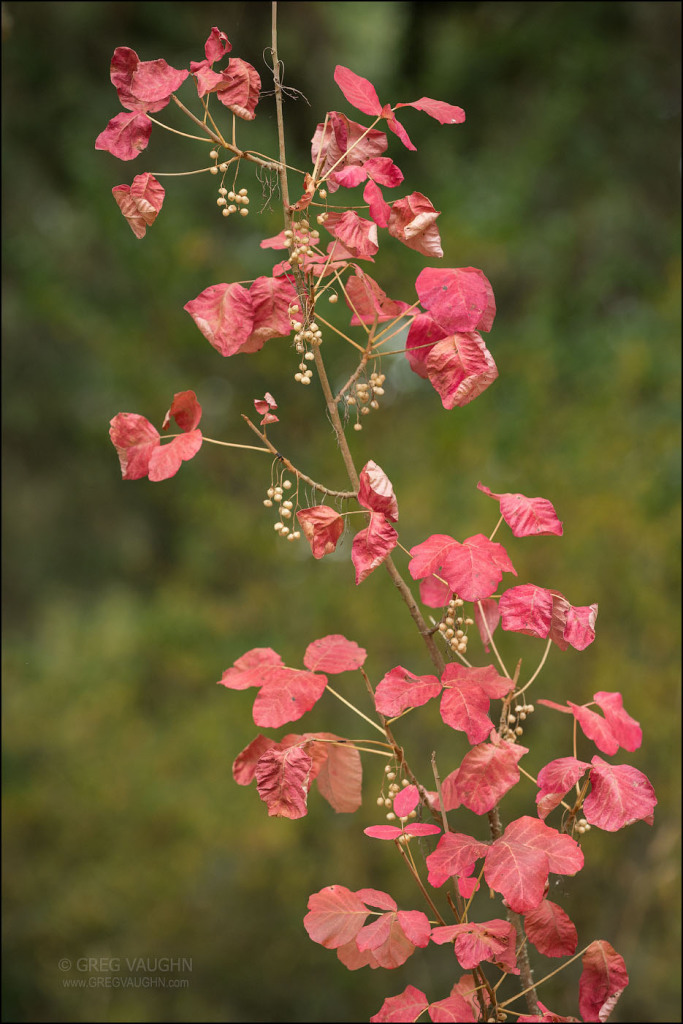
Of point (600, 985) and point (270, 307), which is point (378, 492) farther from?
point (600, 985)

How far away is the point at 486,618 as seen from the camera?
25.9 inches

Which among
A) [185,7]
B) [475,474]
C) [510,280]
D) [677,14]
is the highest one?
[677,14]

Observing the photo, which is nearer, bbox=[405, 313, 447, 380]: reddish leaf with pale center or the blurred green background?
bbox=[405, 313, 447, 380]: reddish leaf with pale center

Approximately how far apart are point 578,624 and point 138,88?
453 millimetres

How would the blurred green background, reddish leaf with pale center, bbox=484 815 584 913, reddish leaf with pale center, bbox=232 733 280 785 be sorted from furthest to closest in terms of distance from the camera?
the blurred green background → reddish leaf with pale center, bbox=232 733 280 785 → reddish leaf with pale center, bbox=484 815 584 913

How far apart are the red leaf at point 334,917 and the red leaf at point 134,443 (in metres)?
0.31

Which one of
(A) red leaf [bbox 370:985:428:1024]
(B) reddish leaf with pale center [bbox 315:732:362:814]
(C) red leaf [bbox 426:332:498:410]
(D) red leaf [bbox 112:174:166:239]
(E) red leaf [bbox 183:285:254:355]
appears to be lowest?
(A) red leaf [bbox 370:985:428:1024]

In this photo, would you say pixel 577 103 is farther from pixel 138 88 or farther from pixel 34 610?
pixel 34 610

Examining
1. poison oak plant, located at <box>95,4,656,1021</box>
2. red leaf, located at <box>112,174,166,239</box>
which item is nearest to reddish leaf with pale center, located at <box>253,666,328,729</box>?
poison oak plant, located at <box>95,4,656,1021</box>

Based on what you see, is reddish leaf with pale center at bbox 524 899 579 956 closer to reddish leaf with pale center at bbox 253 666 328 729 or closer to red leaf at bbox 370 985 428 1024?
red leaf at bbox 370 985 428 1024

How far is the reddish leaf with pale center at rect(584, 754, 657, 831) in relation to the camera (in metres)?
0.52

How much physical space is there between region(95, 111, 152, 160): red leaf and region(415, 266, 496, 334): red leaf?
21cm

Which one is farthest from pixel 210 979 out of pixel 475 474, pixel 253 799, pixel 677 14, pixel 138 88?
pixel 677 14

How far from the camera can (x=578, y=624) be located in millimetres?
546
